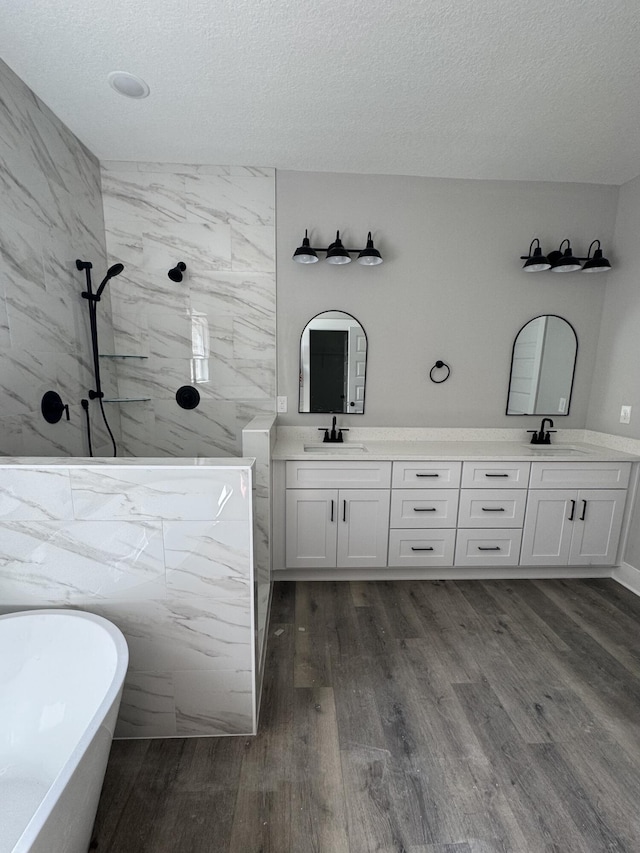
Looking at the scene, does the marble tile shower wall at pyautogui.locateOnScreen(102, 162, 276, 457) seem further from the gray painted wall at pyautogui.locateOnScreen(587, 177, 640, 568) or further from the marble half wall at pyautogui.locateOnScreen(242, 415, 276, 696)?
the gray painted wall at pyautogui.locateOnScreen(587, 177, 640, 568)

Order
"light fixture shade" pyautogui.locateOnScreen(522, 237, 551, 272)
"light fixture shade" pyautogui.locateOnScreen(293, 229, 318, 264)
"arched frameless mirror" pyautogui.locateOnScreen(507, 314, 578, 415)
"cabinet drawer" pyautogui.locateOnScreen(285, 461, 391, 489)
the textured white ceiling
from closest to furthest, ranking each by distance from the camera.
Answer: the textured white ceiling
"cabinet drawer" pyautogui.locateOnScreen(285, 461, 391, 489)
"light fixture shade" pyautogui.locateOnScreen(293, 229, 318, 264)
"light fixture shade" pyautogui.locateOnScreen(522, 237, 551, 272)
"arched frameless mirror" pyautogui.locateOnScreen(507, 314, 578, 415)

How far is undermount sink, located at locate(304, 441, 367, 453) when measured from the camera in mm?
2537

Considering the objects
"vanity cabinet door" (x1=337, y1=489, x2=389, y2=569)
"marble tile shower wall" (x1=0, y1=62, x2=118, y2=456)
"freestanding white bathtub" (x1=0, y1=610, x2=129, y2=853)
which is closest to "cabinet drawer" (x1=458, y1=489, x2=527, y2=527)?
"vanity cabinet door" (x1=337, y1=489, x2=389, y2=569)

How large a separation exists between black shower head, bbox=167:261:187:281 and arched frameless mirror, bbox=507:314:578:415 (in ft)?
8.17

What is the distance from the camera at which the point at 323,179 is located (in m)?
2.45

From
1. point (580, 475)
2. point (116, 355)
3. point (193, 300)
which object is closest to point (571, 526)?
point (580, 475)

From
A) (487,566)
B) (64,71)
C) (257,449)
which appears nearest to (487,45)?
(64,71)

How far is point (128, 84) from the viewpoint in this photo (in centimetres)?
168

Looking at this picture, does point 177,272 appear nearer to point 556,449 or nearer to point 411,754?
point 411,754

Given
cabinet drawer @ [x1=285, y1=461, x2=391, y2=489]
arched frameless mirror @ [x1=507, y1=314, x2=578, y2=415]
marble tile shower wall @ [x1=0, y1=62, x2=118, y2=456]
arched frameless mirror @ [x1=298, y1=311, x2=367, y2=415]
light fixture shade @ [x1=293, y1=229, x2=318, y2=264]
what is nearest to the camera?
marble tile shower wall @ [x1=0, y1=62, x2=118, y2=456]

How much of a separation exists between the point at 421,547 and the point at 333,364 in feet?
4.69

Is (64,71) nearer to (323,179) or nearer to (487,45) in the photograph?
(323,179)

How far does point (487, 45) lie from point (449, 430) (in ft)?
6.85

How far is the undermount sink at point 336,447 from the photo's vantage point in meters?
2.54
